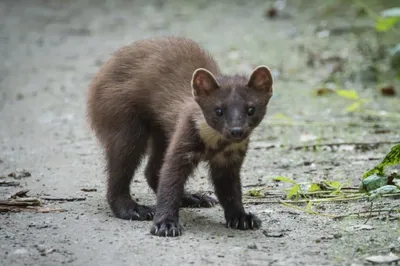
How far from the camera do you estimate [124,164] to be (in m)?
6.34

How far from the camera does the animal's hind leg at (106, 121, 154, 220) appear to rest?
20.6 feet

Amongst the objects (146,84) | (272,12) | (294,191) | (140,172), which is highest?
(272,12)

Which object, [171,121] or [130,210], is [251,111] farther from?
[130,210]

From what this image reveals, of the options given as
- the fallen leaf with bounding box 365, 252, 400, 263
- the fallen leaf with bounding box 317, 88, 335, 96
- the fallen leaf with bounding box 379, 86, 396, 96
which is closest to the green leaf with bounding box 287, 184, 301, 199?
the fallen leaf with bounding box 365, 252, 400, 263

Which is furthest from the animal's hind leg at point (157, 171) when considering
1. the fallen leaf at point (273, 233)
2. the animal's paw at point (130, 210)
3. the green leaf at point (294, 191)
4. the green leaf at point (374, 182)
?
the green leaf at point (374, 182)

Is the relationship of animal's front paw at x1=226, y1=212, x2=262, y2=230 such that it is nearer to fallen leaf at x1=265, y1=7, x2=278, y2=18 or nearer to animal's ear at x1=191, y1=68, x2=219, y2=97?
animal's ear at x1=191, y1=68, x2=219, y2=97

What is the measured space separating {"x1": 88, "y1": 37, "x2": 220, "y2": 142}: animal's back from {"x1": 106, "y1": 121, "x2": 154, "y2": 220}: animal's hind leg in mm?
116

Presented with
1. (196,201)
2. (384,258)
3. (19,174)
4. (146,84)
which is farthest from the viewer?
(19,174)

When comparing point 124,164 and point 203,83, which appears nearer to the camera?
point 203,83

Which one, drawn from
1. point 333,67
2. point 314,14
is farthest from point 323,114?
point 314,14

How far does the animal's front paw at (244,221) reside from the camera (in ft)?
19.1

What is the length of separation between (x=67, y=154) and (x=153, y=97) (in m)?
2.26

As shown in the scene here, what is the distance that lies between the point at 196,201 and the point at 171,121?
81 centimetres

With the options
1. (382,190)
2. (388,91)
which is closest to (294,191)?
(382,190)
